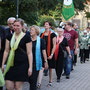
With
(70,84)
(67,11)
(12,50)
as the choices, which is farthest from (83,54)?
(12,50)

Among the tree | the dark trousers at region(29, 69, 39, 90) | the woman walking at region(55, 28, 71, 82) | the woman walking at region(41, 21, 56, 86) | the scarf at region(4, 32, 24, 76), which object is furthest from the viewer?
the tree

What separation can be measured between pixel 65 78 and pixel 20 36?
538 cm

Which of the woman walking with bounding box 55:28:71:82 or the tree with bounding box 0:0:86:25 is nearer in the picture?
the woman walking with bounding box 55:28:71:82

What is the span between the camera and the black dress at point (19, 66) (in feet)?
18.4

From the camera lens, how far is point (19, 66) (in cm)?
562

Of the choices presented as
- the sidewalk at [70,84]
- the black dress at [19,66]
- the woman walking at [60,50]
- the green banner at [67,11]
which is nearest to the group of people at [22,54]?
the black dress at [19,66]

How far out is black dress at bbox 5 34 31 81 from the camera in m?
5.59

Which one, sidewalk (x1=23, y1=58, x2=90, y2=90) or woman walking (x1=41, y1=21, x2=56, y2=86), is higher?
woman walking (x1=41, y1=21, x2=56, y2=86)

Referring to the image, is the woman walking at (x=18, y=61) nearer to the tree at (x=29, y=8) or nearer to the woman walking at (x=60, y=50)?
the woman walking at (x=60, y=50)

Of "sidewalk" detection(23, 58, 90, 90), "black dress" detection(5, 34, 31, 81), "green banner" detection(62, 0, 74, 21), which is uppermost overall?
"green banner" detection(62, 0, 74, 21)

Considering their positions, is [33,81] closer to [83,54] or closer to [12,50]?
[12,50]

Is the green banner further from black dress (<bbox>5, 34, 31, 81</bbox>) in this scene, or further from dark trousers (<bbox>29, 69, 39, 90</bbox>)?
black dress (<bbox>5, 34, 31, 81</bbox>)

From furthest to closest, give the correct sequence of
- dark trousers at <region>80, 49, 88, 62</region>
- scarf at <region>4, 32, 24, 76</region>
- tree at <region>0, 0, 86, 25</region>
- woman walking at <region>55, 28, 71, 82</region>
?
tree at <region>0, 0, 86, 25</region>, dark trousers at <region>80, 49, 88, 62</region>, woman walking at <region>55, 28, 71, 82</region>, scarf at <region>4, 32, 24, 76</region>

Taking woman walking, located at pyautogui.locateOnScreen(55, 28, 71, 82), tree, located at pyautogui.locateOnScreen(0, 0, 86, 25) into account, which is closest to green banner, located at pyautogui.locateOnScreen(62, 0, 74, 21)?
woman walking, located at pyautogui.locateOnScreen(55, 28, 71, 82)
